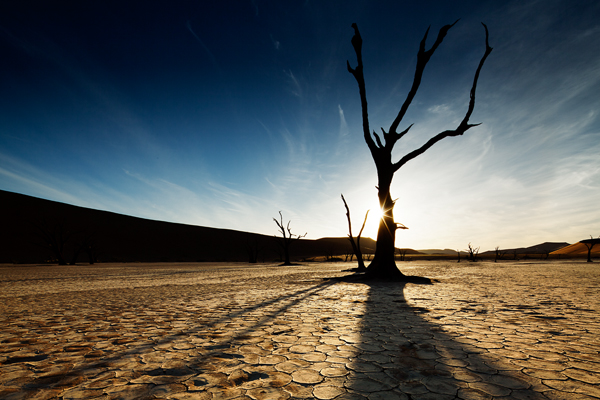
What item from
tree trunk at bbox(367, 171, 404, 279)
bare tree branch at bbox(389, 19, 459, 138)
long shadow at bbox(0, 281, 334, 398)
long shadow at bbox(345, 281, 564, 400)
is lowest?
long shadow at bbox(0, 281, 334, 398)

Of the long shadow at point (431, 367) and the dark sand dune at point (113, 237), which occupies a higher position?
the dark sand dune at point (113, 237)

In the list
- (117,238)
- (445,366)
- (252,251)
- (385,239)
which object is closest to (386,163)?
(385,239)

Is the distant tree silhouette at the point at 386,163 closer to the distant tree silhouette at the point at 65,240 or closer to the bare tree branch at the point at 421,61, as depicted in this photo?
the bare tree branch at the point at 421,61

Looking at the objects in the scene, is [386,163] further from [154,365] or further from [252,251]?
[252,251]

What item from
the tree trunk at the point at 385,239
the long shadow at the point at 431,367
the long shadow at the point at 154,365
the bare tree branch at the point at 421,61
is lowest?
the long shadow at the point at 154,365

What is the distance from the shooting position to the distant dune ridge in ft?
151

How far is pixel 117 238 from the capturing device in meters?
56.7

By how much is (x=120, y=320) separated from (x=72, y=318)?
945mm

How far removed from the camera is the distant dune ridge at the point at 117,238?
46.1m

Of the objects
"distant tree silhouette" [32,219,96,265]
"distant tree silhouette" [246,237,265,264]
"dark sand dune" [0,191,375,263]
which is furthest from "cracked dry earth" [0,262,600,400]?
"dark sand dune" [0,191,375,263]

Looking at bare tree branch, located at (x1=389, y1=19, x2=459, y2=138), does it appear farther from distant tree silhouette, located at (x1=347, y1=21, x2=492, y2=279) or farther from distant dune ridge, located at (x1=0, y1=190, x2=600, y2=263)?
distant dune ridge, located at (x1=0, y1=190, x2=600, y2=263)

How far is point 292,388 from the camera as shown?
206 centimetres

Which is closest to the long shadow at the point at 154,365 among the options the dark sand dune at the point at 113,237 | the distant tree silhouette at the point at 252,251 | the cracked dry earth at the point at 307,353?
the cracked dry earth at the point at 307,353

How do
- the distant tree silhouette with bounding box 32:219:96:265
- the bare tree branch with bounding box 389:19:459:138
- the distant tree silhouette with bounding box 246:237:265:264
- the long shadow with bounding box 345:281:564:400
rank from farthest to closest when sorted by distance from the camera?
the distant tree silhouette with bounding box 246:237:265:264, the distant tree silhouette with bounding box 32:219:96:265, the bare tree branch with bounding box 389:19:459:138, the long shadow with bounding box 345:281:564:400
